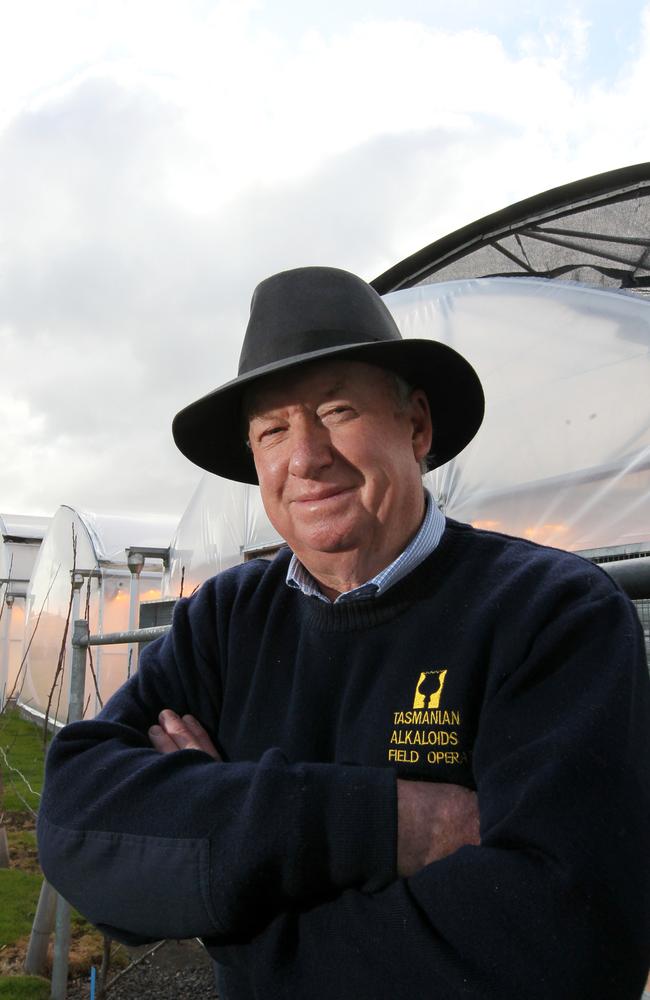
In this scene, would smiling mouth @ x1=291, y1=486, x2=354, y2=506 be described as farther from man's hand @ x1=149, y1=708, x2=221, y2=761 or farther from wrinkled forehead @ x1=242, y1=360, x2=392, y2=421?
man's hand @ x1=149, y1=708, x2=221, y2=761

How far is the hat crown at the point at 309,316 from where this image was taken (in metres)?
1.60

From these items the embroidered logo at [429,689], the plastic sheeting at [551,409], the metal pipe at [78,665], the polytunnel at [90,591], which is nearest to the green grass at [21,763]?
the polytunnel at [90,591]

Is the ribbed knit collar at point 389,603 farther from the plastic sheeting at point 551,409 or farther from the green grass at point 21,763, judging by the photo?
the green grass at point 21,763

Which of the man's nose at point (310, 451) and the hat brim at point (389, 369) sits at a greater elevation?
the hat brim at point (389, 369)

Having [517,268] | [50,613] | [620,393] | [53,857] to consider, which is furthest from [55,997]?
[50,613]

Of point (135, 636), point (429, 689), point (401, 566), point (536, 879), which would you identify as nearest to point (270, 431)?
point (401, 566)

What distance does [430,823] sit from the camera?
4.13 ft

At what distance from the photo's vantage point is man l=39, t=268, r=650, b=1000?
1.12m

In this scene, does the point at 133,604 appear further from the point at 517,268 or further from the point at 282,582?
the point at 282,582

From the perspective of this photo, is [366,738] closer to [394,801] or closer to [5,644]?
[394,801]

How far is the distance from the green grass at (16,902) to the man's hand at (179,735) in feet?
14.2

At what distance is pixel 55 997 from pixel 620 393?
14.2 ft

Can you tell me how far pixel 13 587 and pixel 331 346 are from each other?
21051mm

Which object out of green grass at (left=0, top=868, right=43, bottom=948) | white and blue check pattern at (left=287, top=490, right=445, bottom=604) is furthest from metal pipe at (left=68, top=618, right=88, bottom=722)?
green grass at (left=0, top=868, right=43, bottom=948)
